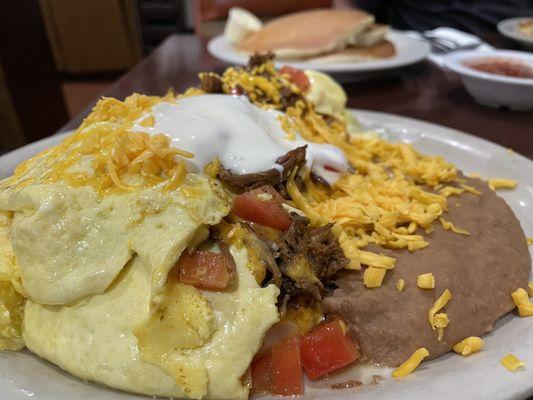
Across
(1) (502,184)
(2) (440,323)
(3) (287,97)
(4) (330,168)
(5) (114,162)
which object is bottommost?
(1) (502,184)

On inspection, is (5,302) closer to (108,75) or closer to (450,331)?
(450,331)

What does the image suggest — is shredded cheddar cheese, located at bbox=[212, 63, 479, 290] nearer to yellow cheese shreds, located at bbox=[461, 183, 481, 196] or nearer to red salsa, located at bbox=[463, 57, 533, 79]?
yellow cheese shreds, located at bbox=[461, 183, 481, 196]

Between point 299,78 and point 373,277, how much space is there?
3.61ft

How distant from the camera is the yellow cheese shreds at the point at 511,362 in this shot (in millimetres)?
1152

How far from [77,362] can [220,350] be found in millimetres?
332

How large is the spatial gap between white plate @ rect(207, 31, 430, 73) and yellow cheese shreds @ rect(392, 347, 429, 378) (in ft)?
6.89

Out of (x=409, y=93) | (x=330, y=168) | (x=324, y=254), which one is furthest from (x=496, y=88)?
(x=324, y=254)

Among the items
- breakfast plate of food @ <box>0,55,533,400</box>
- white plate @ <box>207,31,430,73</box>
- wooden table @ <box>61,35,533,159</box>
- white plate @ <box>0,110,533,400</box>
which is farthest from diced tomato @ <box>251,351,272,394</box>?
white plate @ <box>207,31,430,73</box>

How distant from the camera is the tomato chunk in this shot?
4.09ft

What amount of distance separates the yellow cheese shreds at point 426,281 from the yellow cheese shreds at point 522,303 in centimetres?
26

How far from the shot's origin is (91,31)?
767 centimetres

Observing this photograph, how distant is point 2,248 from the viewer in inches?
50.9

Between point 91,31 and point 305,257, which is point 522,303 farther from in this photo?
point 91,31

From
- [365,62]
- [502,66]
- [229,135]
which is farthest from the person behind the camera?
[365,62]
